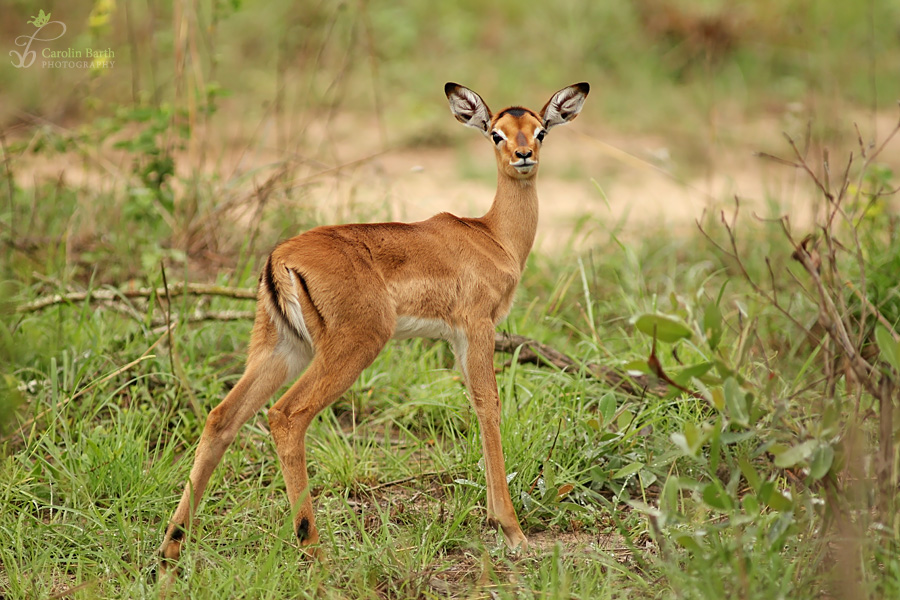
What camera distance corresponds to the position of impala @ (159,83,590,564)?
345 cm

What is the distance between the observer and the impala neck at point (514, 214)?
4.09 m

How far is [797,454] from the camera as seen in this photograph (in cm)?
274

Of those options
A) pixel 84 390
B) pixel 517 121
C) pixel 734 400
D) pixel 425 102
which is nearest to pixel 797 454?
pixel 734 400

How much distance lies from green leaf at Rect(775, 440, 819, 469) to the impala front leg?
1.16 m

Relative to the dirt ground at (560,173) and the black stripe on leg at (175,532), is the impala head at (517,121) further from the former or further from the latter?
the dirt ground at (560,173)

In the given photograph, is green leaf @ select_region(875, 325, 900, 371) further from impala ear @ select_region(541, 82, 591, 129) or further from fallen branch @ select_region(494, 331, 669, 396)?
impala ear @ select_region(541, 82, 591, 129)

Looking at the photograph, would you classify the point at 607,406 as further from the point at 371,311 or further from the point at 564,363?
the point at 371,311

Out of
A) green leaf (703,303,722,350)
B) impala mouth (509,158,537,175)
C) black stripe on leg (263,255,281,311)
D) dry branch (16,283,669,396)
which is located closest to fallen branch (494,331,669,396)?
dry branch (16,283,669,396)

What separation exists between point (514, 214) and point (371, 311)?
93cm

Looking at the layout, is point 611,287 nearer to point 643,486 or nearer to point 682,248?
point 682,248

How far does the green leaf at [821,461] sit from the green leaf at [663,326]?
50cm


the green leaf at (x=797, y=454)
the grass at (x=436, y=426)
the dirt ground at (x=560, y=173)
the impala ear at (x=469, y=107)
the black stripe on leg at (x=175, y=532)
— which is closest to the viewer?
the green leaf at (x=797, y=454)

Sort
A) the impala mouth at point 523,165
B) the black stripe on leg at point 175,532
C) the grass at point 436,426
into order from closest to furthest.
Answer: the grass at point 436,426
the black stripe on leg at point 175,532
the impala mouth at point 523,165
